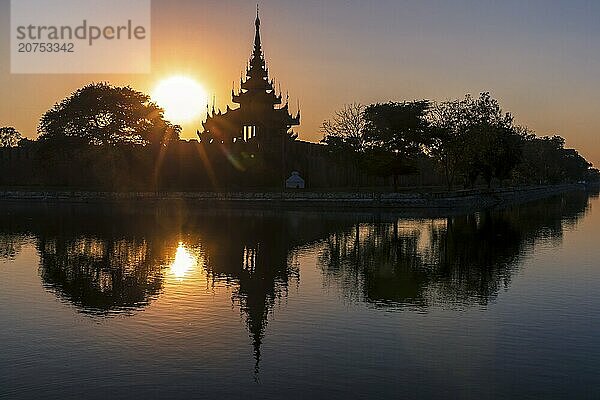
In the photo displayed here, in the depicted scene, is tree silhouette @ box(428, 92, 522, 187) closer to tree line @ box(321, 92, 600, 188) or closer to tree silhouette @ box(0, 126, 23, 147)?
tree line @ box(321, 92, 600, 188)

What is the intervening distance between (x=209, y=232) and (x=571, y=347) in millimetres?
31130

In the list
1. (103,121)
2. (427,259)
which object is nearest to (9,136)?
(103,121)

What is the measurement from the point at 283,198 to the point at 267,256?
4678 centimetres

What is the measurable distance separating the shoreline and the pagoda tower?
1798 centimetres

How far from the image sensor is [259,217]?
59875mm

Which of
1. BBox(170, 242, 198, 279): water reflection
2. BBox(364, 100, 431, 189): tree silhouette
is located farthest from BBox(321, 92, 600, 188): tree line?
BBox(170, 242, 198, 279): water reflection

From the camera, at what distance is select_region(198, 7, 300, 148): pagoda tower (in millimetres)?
99500

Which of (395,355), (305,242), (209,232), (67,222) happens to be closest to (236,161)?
(67,222)

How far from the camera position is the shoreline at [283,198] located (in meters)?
75.2

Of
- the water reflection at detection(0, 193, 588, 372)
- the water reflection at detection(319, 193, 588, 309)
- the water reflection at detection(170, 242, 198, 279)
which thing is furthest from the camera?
the water reflection at detection(170, 242, 198, 279)

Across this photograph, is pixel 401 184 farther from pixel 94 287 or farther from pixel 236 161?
pixel 94 287

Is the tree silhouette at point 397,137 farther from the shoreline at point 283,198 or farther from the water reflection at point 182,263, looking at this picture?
the water reflection at point 182,263

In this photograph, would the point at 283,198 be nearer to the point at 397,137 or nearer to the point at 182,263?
the point at 397,137

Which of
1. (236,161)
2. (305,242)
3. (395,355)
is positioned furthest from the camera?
(236,161)
